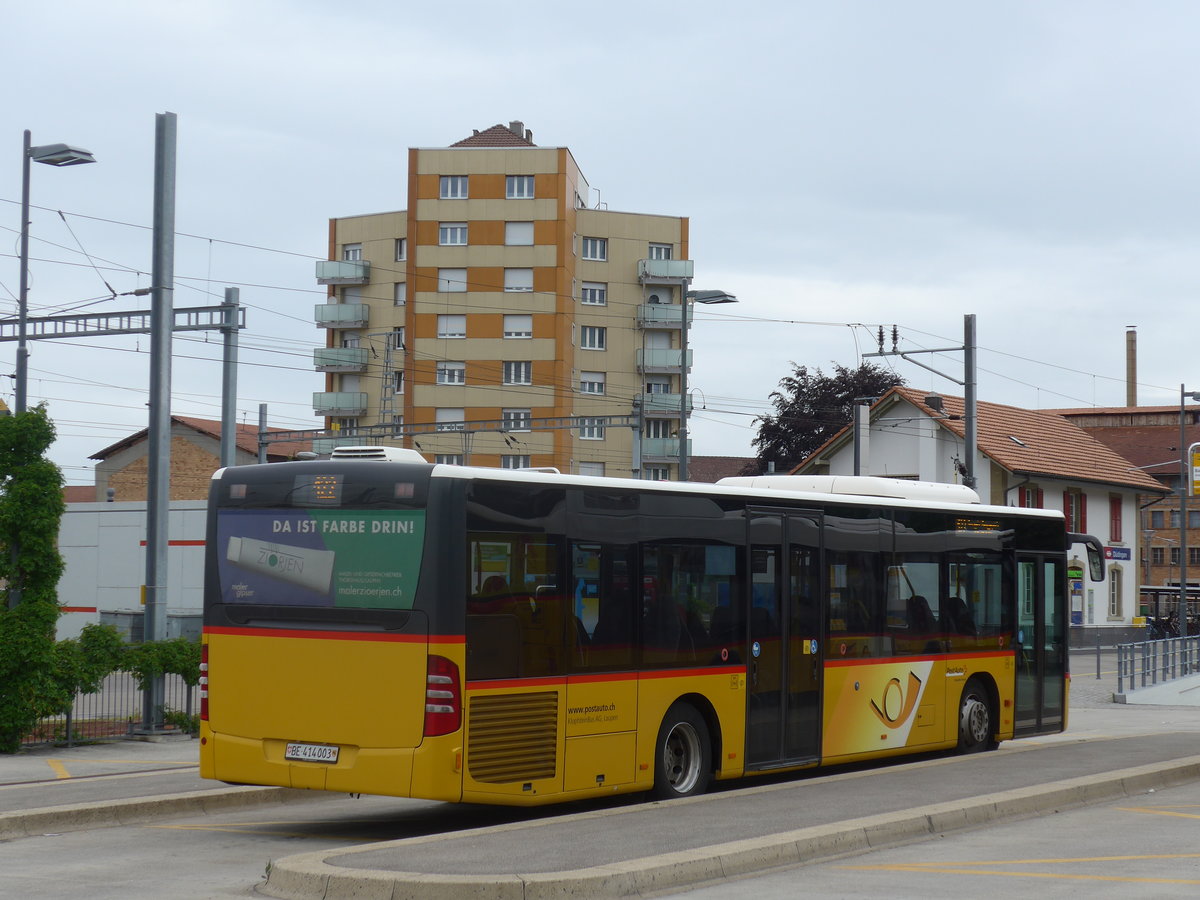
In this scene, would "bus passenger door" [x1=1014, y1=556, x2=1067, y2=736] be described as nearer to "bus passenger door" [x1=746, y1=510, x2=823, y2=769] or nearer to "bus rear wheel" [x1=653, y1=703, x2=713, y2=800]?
"bus passenger door" [x1=746, y1=510, x2=823, y2=769]

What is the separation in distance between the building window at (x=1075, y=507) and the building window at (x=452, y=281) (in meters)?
31.3

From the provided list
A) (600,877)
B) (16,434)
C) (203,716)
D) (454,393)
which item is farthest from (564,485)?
(454,393)

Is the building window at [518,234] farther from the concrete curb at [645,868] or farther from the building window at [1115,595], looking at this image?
the concrete curb at [645,868]

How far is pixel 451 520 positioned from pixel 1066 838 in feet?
15.3

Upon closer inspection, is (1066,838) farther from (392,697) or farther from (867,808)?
(392,697)

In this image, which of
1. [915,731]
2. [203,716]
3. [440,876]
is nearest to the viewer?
[440,876]

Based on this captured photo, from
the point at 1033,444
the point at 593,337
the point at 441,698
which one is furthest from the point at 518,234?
the point at 441,698

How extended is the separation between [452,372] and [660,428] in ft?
37.9

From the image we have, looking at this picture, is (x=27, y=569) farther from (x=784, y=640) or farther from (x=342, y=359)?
(x=342, y=359)

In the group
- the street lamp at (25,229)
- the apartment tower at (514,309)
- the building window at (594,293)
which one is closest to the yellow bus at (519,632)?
the street lamp at (25,229)

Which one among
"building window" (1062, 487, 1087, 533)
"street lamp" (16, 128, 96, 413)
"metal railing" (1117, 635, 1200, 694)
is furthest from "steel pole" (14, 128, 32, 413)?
"building window" (1062, 487, 1087, 533)

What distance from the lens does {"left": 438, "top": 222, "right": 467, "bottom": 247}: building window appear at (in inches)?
3140

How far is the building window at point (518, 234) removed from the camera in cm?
7950

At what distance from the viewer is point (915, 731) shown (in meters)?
16.2
